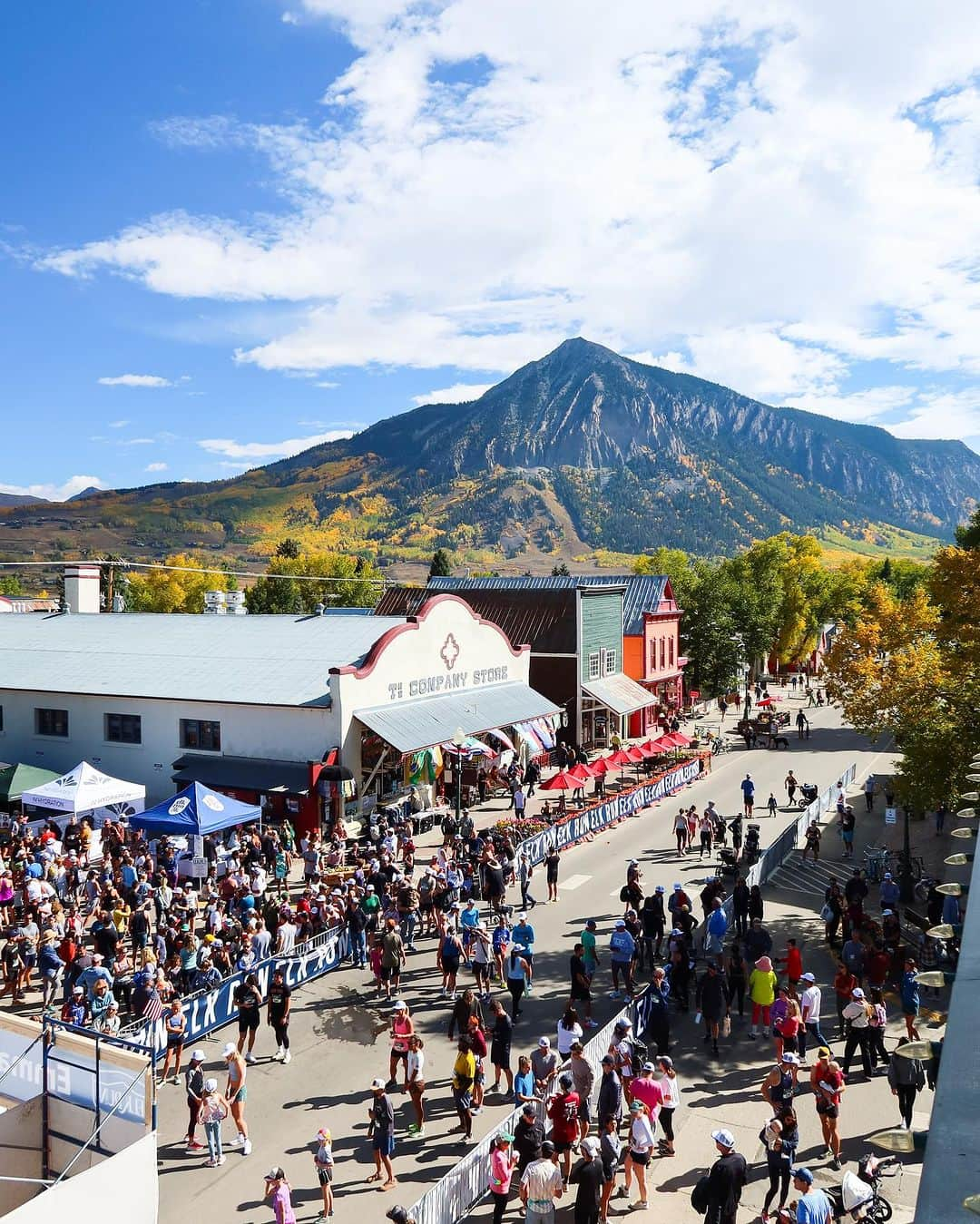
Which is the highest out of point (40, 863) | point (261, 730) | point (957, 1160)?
point (957, 1160)

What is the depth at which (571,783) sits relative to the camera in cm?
3186

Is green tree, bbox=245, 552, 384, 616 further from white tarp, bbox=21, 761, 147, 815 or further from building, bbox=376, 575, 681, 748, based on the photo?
white tarp, bbox=21, 761, 147, 815

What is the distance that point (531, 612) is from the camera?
154 ft

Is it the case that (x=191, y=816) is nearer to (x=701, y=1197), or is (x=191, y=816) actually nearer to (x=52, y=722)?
(x=52, y=722)

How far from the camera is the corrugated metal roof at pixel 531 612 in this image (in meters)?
46.1

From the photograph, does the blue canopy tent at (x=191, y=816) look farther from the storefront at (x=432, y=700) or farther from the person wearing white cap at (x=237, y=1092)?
the person wearing white cap at (x=237, y=1092)

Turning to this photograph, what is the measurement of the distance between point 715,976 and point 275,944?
8.58 m

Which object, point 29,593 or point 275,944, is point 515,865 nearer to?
point 275,944

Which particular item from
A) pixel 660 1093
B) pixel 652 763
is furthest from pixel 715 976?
pixel 652 763

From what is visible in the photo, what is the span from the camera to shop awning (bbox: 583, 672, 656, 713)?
45.4 meters

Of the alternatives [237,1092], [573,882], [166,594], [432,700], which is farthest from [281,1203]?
[166,594]

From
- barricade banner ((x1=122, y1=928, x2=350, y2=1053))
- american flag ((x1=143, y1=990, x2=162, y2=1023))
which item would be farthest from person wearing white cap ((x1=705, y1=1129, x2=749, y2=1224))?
american flag ((x1=143, y1=990, x2=162, y2=1023))

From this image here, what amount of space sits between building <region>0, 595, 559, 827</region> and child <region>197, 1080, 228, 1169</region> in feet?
52.7

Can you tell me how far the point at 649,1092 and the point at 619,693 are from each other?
35653 millimetres
